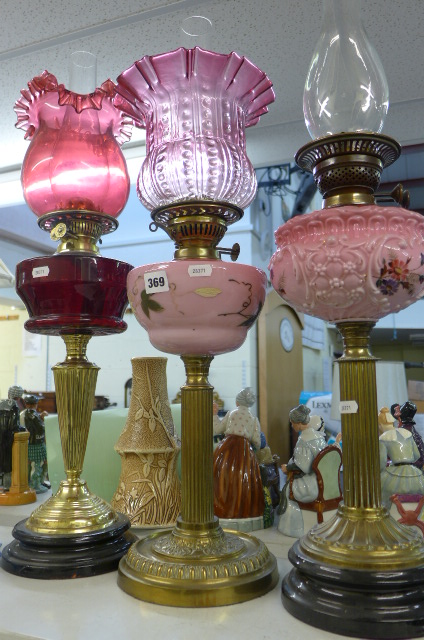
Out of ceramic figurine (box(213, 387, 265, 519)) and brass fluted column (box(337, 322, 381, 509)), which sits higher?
brass fluted column (box(337, 322, 381, 509))

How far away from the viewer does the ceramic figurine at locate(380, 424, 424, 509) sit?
977 millimetres

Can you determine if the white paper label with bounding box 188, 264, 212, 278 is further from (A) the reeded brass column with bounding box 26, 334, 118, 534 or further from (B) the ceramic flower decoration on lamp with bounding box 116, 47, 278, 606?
(A) the reeded brass column with bounding box 26, 334, 118, 534

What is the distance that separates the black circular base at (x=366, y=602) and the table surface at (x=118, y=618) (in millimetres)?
18

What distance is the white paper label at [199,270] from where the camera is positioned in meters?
0.66

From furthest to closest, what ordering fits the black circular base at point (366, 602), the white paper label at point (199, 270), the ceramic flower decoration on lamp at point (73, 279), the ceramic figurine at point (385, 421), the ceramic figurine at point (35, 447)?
the ceramic figurine at point (35, 447) < the ceramic figurine at point (385, 421) < the ceramic flower decoration on lamp at point (73, 279) < the white paper label at point (199, 270) < the black circular base at point (366, 602)

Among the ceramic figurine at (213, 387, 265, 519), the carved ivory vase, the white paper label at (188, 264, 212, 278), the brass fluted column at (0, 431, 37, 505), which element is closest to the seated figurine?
the brass fluted column at (0, 431, 37, 505)

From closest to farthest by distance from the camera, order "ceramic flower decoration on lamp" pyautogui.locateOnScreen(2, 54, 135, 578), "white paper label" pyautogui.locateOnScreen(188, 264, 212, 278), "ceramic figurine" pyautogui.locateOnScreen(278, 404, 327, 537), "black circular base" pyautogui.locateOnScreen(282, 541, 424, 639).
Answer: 1. "black circular base" pyautogui.locateOnScreen(282, 541, 424, 639)
2. "white paper label" pyautogui.locateOnScreen(188, 264, 212, 278)
3. "ceramic flower decoration on lamp" pyautogui.locateOnScreen(2, 54, 135, 578)
4. "ceramic figurine" pyautogui.locateOnScreen(278, 404, 327, 537)

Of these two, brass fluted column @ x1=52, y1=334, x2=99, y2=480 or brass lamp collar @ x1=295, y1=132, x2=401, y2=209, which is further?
brass fluted column @ x1=52, y1=334, x2=99, y2=480

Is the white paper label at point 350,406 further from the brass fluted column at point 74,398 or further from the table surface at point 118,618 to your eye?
the brass fluted column at point 74,398

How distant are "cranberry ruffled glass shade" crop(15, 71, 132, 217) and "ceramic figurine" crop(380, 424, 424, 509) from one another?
66cm

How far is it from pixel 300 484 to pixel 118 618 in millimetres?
448

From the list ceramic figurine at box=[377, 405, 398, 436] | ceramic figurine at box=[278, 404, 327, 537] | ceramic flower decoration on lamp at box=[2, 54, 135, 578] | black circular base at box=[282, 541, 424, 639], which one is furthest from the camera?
ceramic figurine at box=[377, 405, 398, 436]

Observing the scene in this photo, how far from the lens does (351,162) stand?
62 centimetres

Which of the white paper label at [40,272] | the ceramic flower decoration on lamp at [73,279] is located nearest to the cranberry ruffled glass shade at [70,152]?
the ceramic flower decoration on lamp at [73,279]
